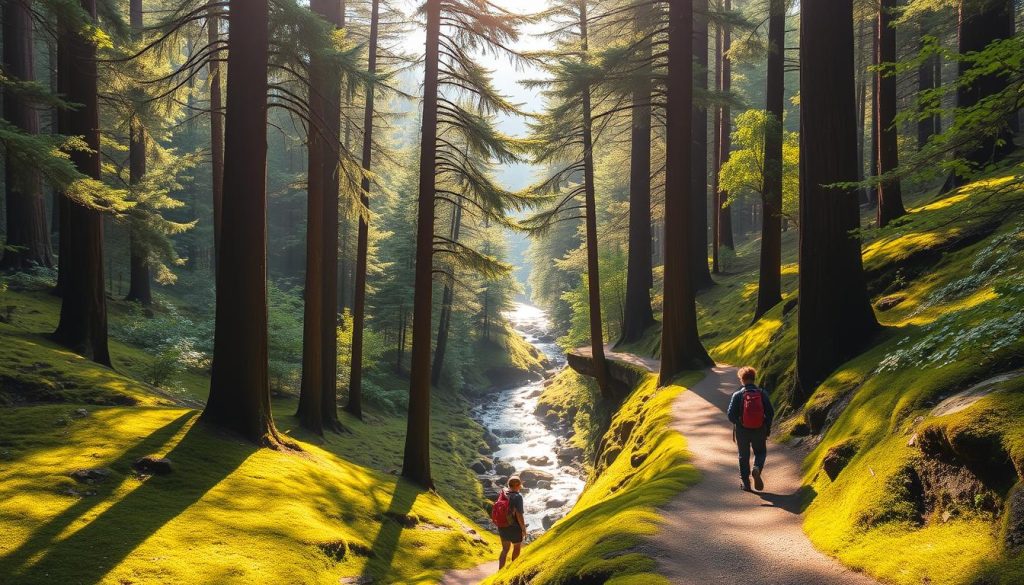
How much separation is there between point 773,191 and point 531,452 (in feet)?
44.2

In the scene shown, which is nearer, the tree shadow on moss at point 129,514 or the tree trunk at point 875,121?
the tree shadow on moss at point 129,514

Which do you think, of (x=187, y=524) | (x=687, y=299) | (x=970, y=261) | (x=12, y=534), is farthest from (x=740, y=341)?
(x=12, y=534)

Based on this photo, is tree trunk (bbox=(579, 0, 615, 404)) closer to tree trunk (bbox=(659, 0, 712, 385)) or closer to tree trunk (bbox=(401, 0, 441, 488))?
tree trunk (bbox=(659, 0, 712, 385))

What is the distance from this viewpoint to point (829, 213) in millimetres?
8555

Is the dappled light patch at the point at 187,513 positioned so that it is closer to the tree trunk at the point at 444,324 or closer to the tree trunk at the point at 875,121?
the tree trunk at the point at 875,121

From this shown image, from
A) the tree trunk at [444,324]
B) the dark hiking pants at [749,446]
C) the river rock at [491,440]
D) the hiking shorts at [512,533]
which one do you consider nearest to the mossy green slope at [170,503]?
the hiking shorts at [512,533]

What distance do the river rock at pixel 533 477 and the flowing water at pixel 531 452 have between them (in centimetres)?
3

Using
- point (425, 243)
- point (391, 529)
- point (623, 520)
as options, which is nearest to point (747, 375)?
point (623, 520)

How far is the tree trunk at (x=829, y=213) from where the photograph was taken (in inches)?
331

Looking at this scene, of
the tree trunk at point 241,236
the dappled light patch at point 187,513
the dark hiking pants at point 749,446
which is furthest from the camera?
the tree trunk at point 241,236

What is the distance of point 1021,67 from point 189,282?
3585cm

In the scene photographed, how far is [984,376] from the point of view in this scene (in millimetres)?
5219

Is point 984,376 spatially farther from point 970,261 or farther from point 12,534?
point 12,534

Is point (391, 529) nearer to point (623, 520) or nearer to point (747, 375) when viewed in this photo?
point (623, 520)
